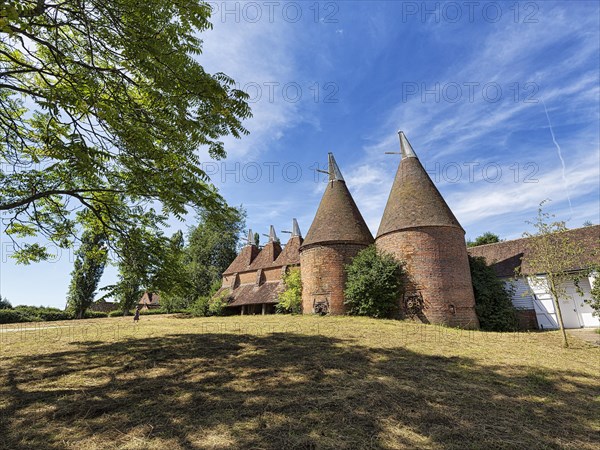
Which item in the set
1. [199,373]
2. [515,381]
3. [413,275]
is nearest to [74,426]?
[199,373]

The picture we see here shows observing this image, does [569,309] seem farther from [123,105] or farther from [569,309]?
[123,105]

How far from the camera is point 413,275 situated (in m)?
16.5

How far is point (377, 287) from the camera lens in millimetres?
16719

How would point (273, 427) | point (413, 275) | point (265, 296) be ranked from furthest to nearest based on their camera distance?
1. point (265, 296)
2. point (413, 275)
3. point (273, 427)

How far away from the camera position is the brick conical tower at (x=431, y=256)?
52.1 feet

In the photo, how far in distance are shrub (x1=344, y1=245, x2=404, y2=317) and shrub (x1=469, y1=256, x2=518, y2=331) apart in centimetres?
465

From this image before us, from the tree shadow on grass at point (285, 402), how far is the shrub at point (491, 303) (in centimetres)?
998

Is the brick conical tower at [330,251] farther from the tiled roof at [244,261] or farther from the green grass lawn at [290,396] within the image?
the tiled roof at [244,261]

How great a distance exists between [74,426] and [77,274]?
31350 mm

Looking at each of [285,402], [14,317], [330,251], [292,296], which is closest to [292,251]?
[292,296]

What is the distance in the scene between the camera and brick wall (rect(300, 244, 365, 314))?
1847 cm

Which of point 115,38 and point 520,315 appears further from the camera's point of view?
point 520,315

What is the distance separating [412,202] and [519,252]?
11483 millimetres

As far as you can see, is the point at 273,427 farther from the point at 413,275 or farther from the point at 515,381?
the point at 413,275
